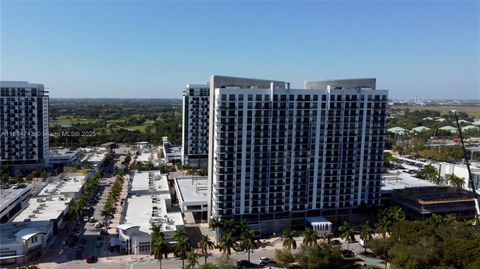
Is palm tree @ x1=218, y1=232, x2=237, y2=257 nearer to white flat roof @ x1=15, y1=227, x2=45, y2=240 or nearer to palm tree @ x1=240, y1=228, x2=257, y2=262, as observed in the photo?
palm tree @ x1=240, y1=228, x2=257, y2=262

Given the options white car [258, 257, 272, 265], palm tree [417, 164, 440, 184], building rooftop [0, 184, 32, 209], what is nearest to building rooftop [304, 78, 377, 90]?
white car [258, 257, 272, 265]

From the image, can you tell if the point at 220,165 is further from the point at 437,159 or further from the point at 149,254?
the point at 437,159

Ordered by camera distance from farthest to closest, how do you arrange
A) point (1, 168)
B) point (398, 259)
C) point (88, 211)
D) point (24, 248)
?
point (1, 168) → point (88, 211) → point (24, 248) → point (398, 259)

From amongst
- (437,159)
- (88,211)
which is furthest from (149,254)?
(437,159)

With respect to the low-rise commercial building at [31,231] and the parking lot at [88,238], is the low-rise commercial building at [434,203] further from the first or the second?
the low-rise commercial building at [31,231]

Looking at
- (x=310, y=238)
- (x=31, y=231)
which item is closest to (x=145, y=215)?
(x=31, y=231)

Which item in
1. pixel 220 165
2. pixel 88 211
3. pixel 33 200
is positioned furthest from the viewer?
pixel 88 211

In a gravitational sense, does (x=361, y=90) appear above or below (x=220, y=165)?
above
